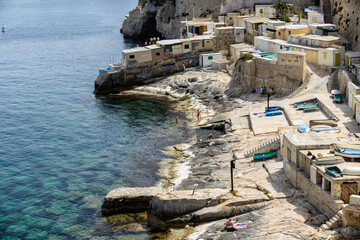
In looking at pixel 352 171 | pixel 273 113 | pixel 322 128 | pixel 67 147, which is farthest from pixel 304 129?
pixel 67 147

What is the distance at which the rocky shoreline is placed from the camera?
31.6m

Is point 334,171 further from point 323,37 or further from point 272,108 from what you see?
point 323,37

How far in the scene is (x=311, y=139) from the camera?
36125 millimetres

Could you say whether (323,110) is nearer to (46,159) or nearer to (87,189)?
(87,189)

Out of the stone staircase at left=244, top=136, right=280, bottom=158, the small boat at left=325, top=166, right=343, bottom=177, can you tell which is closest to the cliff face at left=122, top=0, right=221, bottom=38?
the stone staircase at left=244, top=136, right=280, bottom=158

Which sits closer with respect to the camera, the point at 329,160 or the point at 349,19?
the point at 329,160

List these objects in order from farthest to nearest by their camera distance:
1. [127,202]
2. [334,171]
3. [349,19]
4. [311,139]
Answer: [349,19]
[127,202]
[311,139]
[334,171]

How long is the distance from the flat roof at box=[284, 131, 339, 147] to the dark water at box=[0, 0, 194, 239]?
12470 millimetres

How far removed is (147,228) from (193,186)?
21.4 ft

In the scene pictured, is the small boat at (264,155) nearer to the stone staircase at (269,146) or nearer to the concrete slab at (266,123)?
the stone staircase at (269,146)

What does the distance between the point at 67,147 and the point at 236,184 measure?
23.4 m

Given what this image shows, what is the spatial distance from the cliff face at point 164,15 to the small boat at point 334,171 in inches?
3347

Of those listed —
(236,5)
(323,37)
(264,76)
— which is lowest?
(264,76)

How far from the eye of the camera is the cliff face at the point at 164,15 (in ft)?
379
